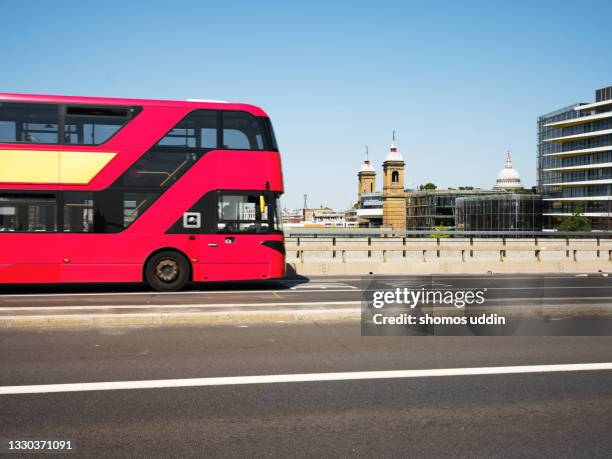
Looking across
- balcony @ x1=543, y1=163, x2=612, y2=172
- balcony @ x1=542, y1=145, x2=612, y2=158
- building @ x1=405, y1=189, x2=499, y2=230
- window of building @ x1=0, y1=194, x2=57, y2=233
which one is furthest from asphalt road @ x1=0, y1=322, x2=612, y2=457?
building @ x1=405, y1=189, x2=499, y2=230

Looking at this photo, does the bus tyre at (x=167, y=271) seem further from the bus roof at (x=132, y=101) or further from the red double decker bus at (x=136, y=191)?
the bus roof at (x=132, y=101)

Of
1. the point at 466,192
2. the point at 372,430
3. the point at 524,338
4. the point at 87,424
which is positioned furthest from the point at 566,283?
the point at 466,192

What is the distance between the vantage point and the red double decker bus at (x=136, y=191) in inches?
515

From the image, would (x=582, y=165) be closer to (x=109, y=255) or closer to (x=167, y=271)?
(x=167, y=271)

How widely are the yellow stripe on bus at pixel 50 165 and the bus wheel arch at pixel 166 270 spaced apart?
235 centimetres

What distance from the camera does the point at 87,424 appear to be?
14.7 feet

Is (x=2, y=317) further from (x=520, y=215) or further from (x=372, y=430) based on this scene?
(x=520, y=215)

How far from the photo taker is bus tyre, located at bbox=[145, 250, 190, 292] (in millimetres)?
13758

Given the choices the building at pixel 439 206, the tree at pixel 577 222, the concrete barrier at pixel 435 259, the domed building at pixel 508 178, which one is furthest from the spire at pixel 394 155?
the concrete barrier at pixel 435 259

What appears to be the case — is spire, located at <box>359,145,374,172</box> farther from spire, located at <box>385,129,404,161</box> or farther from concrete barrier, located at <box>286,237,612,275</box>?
concrete barrier, located at <box>286,237,612,275</box>

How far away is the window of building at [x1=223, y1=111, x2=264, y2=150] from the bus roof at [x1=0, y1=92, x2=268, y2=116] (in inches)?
7.3

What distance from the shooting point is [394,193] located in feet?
417

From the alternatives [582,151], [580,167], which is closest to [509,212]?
[580,167]

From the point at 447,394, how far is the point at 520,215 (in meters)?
91.9
